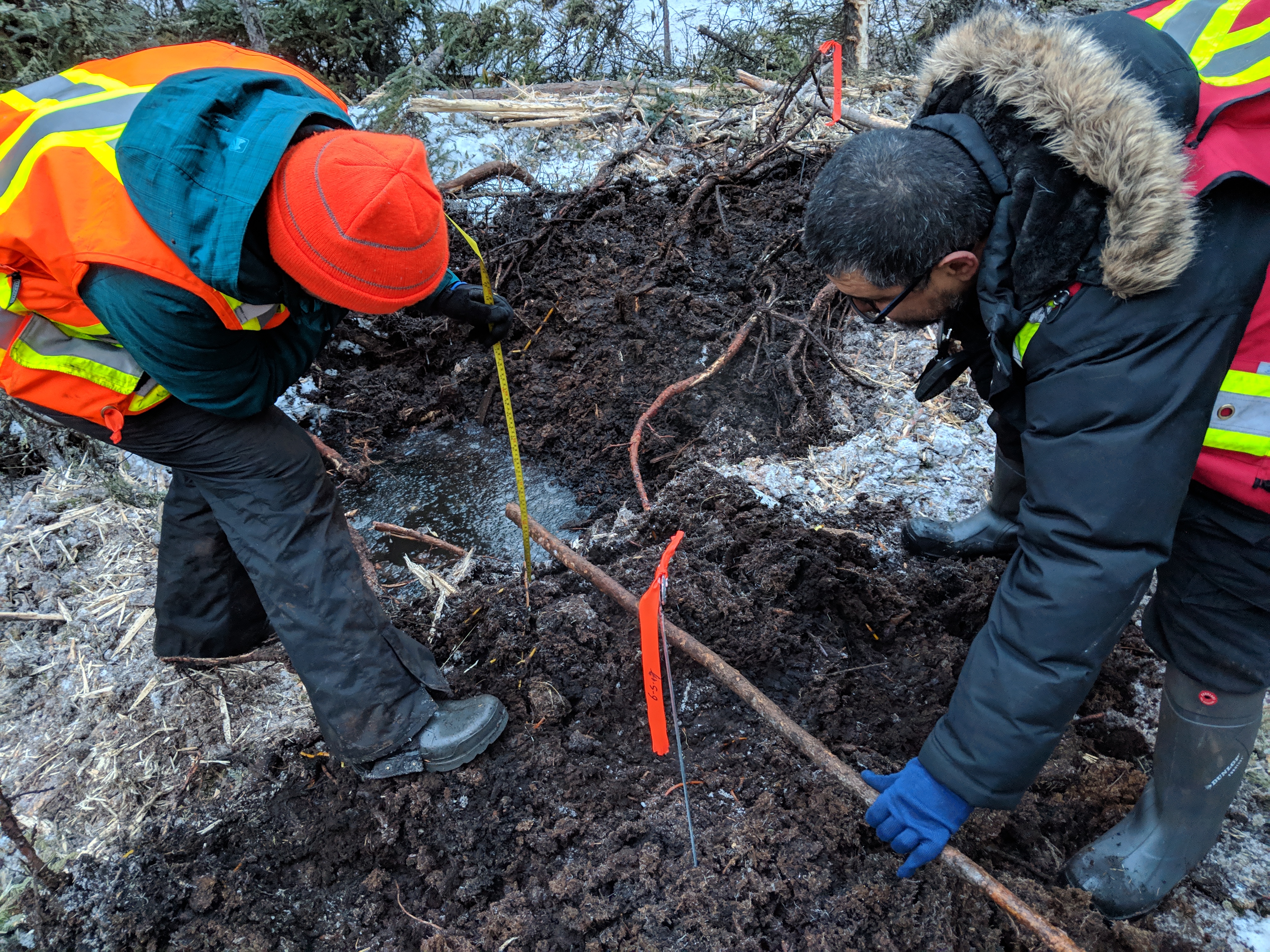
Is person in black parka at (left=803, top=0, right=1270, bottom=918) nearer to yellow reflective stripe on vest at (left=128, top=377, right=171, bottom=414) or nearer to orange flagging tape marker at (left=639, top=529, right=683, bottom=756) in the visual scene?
orange flagging tape marker at (left=639, top=529, right=683, bottom=756)

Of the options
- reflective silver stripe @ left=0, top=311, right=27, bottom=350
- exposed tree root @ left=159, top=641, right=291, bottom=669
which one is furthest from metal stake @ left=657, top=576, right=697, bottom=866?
reflective silver stripe @ left=0, top=311, right=27, bottom=350

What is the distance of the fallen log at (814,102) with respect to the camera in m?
5.53

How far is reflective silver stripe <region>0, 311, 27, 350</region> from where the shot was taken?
1855 mm

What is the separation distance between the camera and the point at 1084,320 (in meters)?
1.34

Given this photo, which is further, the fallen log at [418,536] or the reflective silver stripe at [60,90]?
the fallen log at [418,536]

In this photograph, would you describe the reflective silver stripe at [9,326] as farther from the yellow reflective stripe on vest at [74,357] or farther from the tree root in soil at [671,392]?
the tree root in soil at [671,392]

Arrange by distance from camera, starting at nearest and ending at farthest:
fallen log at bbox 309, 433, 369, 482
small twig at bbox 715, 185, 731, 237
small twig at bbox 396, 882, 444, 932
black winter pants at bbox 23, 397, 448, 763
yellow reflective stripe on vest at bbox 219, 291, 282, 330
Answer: yellow reflective stripe on vest at bbox 219, 291, 282, 330 → small twig at bbox 396, 882, 444, 932 → black winter pants at bbox 23, 397, 448, 763 → fallen log at bbox 309, 433, 369, 482 → small twig at bbox 715, 185, 731, 237

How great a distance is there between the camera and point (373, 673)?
86.7 inches

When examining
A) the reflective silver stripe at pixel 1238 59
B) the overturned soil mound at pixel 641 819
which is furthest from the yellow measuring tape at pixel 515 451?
the reflective silver stripe at pixel 1238 59

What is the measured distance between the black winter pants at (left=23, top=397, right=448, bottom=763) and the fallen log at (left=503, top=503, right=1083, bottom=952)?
0.71 meters

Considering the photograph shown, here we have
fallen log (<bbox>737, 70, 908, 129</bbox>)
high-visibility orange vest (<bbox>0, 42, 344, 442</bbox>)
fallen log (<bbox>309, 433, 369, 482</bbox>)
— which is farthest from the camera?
fallen log (<bbox>737, 70, 908, 129</bbox>)

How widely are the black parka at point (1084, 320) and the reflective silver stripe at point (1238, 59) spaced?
0.06 meters

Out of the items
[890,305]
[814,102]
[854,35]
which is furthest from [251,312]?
[854,35]

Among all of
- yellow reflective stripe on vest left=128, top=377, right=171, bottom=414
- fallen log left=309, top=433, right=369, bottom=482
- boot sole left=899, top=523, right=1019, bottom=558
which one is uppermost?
yellow reflective stripe on vest left=128, top=377, right=171, bottom=414
